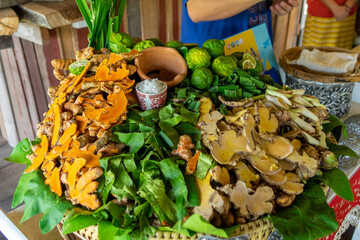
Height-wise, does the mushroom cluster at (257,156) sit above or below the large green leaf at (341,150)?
above

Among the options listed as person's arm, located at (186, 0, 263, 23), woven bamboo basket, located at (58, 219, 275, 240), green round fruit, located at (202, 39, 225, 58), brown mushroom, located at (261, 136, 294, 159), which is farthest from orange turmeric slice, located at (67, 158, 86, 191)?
person's arm, located at (186, 0, 263, 23)

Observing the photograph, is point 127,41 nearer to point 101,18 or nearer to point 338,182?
point 101,18

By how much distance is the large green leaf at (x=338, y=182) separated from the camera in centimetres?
84

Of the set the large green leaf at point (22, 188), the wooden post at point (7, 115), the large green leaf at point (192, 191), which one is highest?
the large green leaf at point (192, 191)

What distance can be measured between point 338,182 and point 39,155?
0.82m

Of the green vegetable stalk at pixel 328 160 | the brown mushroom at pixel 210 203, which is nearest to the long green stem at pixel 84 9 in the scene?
the brown mushroom at pixel 210 203

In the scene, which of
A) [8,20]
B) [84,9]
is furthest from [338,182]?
[8,20]

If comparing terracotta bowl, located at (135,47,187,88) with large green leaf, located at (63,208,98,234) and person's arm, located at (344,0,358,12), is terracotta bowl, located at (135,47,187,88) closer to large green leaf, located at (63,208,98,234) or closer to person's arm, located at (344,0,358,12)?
large green leaf, located at (63,208,98,234)

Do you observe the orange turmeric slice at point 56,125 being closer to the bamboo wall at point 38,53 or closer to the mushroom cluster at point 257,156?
the mushroom cluster at point 257,156

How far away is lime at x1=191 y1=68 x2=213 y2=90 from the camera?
998 millimetres

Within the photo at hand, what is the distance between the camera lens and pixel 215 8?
138 cm

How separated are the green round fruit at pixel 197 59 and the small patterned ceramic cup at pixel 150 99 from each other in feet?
0.56

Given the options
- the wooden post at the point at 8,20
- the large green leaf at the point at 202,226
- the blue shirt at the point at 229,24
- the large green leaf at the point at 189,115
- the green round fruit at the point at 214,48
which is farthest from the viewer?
the blue shirt at the point at 229,24

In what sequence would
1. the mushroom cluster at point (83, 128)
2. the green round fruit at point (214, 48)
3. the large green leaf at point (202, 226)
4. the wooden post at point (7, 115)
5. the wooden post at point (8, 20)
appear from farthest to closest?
the wooden post at point (7, 115), the wooden post at point (8, 20), the green round fruit at point (214, 48), the mushroom cluster at point (83, 128), the large green leaf at point (202, 226)
